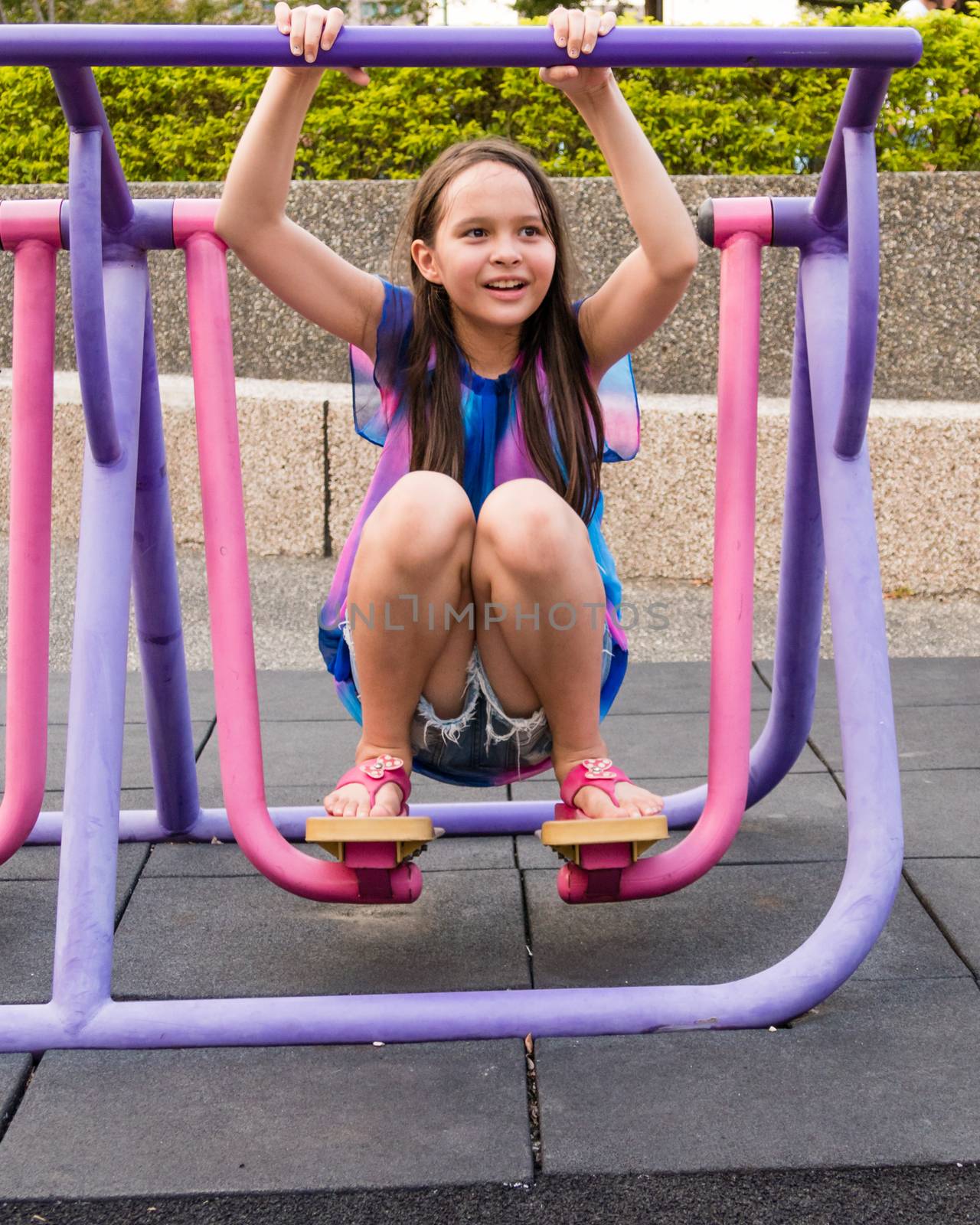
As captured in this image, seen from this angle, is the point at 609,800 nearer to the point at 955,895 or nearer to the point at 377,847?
the point at 377,847

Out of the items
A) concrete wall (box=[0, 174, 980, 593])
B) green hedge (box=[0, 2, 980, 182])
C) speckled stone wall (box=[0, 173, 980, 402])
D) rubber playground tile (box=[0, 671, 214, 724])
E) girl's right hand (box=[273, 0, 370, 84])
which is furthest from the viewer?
green hedge (box=[0, 2, 980, 182])

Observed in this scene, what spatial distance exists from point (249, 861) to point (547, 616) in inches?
29.2

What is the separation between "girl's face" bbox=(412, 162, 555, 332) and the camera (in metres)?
1.90

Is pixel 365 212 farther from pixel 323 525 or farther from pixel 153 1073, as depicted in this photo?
pixel 153 1073

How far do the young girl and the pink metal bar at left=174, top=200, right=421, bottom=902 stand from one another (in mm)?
Answer: 76

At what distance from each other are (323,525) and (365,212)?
1086mm

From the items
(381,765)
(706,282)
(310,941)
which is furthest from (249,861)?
(706,282)

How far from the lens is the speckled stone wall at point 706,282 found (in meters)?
4.46

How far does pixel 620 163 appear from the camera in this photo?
1747 mm

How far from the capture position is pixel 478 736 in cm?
188

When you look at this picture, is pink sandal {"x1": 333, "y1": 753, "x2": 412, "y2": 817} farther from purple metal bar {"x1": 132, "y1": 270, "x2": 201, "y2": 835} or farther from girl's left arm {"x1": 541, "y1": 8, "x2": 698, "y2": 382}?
girl's left arm {"x1": 541, "y1": 8, "x2": 698, "y2": 382}

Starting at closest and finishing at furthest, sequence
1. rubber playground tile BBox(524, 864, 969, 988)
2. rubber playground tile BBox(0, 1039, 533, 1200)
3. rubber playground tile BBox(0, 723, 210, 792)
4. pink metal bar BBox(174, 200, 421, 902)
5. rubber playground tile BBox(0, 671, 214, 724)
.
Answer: rubber playground tile BBox(0, 1039, 533, 1200)
pink metal bar BBox(174, 200, 421, 902)
rubber playground tile BBox(524, 864, 969, 988)
rubber playground tile BBox(0, 723, 210, 792)
rubber playground tile BBox(0, 671, 214, 724)

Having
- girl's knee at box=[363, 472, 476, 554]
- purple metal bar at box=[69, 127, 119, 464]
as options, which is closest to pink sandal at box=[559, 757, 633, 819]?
girl's knee at box=[363, 472, 476, 554]

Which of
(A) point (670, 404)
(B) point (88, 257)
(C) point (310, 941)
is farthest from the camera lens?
(A) point (670, 404)
